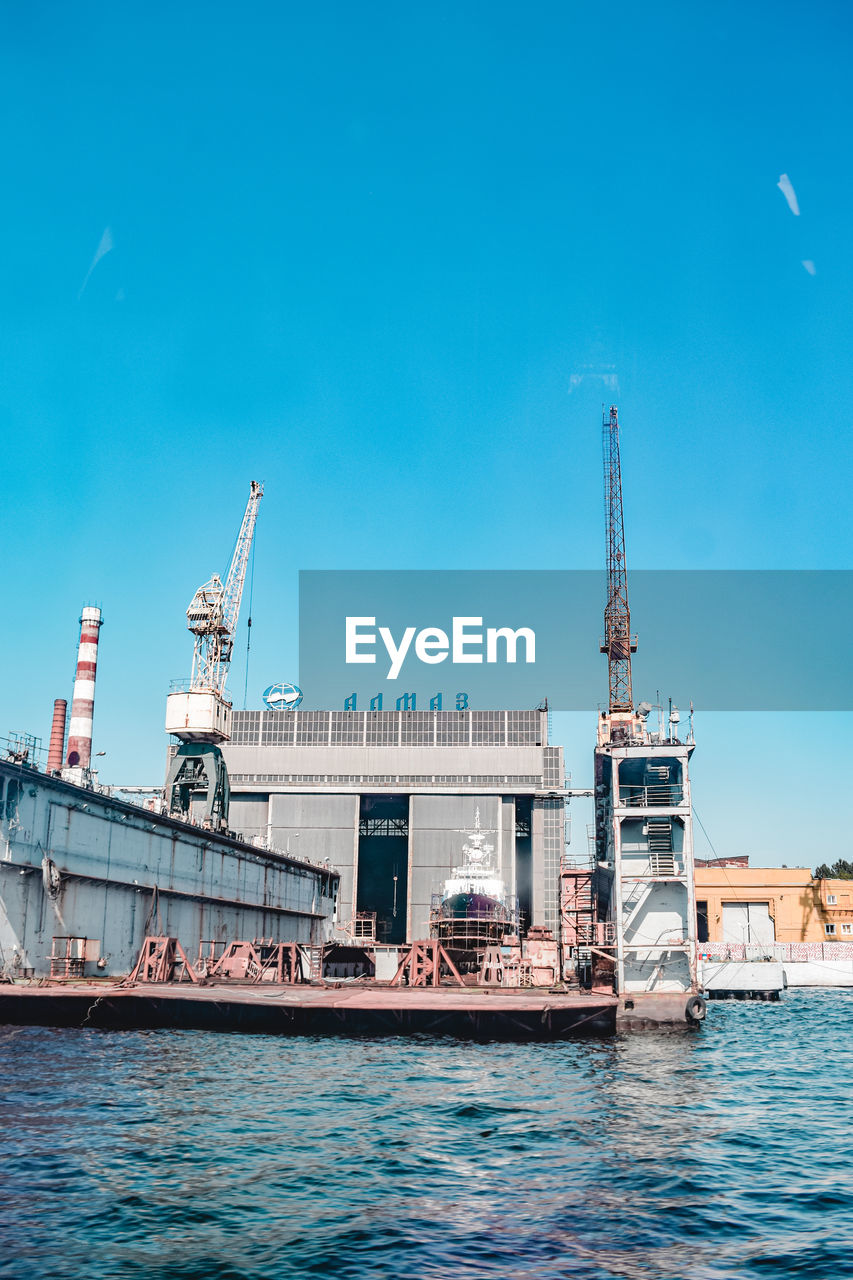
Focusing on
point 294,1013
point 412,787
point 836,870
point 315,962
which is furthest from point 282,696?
point 836,870

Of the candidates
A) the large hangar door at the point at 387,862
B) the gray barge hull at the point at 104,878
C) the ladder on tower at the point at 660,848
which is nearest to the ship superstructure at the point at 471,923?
the gray barge hull at the point at 104,878

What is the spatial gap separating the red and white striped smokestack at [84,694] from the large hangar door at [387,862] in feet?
140

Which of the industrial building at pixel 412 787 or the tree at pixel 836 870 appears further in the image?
the tree at pixel 836 870

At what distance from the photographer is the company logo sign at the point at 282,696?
11869cm

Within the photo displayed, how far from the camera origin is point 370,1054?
122ft

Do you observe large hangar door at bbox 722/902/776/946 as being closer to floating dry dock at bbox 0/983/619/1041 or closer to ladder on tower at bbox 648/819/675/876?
ladder on tower at bbox 648/819/675/876

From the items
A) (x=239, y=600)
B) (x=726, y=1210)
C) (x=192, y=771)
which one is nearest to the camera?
(x=726, y=1210)

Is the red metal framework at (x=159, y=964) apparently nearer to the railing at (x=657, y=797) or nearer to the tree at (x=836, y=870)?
the railing at (x=657, y=797)

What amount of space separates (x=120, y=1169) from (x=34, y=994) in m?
24.3

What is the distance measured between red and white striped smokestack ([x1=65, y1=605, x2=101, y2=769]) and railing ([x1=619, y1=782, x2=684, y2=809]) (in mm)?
51175

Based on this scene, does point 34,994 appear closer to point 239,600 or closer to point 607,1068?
point 607,1068

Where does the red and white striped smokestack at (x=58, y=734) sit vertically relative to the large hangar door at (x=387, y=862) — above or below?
above

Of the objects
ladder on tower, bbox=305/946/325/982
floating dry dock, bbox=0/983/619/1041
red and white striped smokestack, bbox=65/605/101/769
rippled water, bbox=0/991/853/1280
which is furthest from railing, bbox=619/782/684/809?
red and white striped smokestack, bbox=65/605/101/769

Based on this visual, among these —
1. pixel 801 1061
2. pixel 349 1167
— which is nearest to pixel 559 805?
pixel 801 1061
